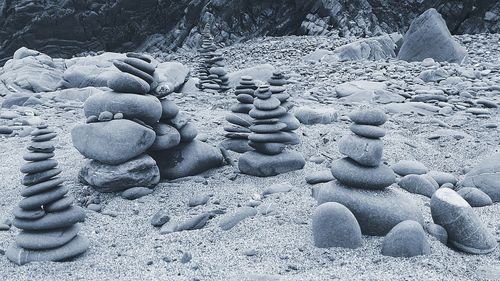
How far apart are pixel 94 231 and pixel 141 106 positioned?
155 cm

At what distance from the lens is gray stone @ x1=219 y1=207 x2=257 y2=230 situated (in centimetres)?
405

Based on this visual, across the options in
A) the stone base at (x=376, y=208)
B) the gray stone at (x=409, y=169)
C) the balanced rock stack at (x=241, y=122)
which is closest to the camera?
the stone base at (x=376, y=208)

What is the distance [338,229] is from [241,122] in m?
3.26

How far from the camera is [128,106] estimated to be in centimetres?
504

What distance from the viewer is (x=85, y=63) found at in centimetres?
1483

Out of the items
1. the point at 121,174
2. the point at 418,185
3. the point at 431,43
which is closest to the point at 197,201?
the point at 121,174

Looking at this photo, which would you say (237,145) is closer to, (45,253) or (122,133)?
(122,133)

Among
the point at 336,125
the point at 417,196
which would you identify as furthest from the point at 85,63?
the point at 417,196

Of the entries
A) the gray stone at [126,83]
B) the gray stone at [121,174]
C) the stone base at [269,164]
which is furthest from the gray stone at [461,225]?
the gray stone at [126,83]

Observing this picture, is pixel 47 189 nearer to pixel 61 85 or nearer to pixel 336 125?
pixel 336 125

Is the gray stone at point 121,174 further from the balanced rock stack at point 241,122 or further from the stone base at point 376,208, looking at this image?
the stone base at point 376,208

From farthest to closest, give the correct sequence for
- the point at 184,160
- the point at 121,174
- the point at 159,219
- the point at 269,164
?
the point at 184,160 → the point at 269,164 → the point at 121,174 → the point at 159,219

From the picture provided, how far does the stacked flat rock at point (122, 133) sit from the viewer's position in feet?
15.7

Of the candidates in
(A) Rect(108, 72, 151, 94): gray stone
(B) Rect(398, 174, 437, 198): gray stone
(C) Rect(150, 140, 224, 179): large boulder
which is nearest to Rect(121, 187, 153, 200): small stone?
(C) Rect(150, 140, 224, 179): large boulder
